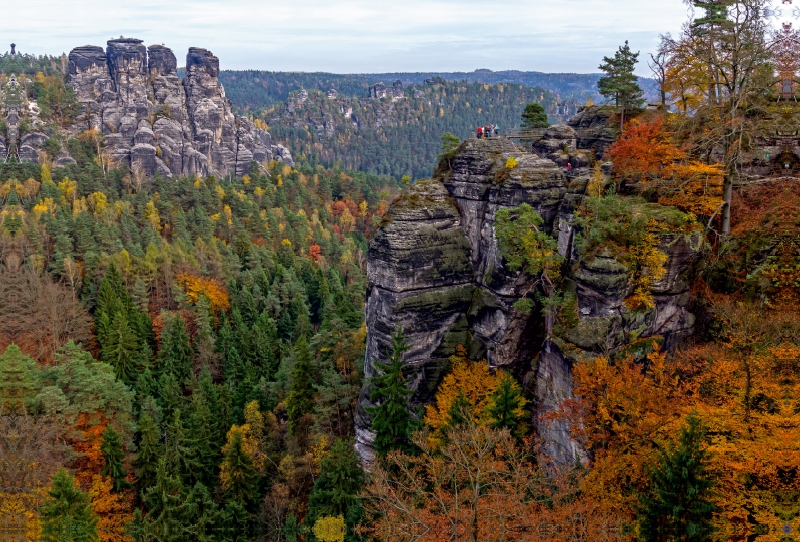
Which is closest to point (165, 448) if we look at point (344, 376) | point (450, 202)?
point (344, 376)

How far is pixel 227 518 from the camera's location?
3188cm

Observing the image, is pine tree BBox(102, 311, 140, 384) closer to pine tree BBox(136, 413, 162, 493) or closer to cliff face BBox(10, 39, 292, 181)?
pine tree BBox(136, 413, 162, 493)

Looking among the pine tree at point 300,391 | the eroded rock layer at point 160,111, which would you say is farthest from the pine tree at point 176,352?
the eroded rock layer at point 160,111

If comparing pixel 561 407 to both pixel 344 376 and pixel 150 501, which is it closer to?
pixel 344 376

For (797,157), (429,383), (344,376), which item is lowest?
(344,376)

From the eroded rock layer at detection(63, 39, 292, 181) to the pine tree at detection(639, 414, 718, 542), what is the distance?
104648 millimetres

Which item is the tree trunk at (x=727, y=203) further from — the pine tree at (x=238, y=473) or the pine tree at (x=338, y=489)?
the pine tree at (x=238, y=473)

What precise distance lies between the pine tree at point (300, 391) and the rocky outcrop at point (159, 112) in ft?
260

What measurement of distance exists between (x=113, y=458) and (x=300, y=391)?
11759 millimetres

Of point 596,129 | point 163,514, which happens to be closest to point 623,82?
point 596,129

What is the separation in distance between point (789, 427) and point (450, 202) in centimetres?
2166

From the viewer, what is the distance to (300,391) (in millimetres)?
38094

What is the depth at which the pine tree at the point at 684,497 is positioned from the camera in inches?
623

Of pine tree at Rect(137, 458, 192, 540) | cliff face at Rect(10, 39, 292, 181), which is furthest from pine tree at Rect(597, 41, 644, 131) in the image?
cliff face at Rect(10, 39, 292, 181)
